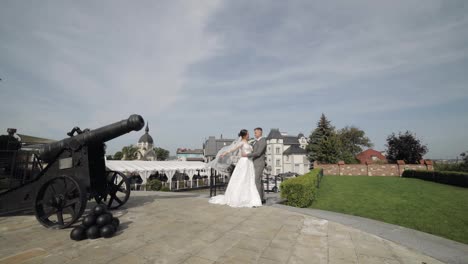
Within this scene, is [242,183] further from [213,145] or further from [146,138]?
[146,138]

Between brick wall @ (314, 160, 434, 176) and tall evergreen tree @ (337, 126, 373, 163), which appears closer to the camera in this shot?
brick wall @ (314, 160, 434, 176)

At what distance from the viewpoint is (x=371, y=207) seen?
8.40 meters

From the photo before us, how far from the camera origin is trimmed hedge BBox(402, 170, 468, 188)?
680 inches

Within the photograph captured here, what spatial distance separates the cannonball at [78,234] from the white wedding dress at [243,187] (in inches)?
155

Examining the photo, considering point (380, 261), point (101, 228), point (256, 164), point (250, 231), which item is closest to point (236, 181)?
point (256, 164)

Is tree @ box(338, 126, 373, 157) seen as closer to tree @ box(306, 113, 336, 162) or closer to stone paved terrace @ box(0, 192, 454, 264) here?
tree @ box(306, 113, 336, 162)

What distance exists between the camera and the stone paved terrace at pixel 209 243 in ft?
10.2

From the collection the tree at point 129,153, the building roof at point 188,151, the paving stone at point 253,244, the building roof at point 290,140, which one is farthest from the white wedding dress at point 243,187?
the building roof at point 188,151

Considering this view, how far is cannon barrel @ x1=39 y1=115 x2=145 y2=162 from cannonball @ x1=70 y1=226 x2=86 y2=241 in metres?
2.23

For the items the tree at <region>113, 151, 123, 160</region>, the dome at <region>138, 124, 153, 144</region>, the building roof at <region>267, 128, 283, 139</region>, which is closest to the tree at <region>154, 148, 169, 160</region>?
the tree at <region>113, 151, 123, 160</region>

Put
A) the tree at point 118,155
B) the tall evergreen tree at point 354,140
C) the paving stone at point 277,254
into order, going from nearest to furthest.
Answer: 1. the paving stone at point 277,254
2. the tall evergreen tree at point 354,140
3. the tree at point 118,155

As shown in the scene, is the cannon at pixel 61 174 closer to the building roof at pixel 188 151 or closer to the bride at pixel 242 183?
the bride at pixel 242 183

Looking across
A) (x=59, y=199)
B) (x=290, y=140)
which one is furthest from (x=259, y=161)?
(x=290, y=140)

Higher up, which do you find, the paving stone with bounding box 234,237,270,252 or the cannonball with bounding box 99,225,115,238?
the cannonball with bounding box 99,225,115,238
